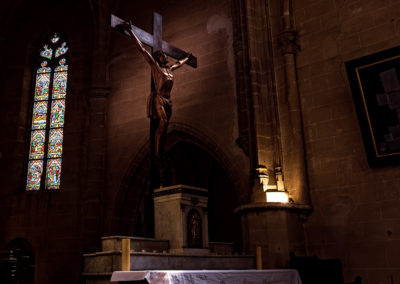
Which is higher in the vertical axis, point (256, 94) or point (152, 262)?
point (256, 94)

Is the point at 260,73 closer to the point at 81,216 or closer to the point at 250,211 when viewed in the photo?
the point at 250,211

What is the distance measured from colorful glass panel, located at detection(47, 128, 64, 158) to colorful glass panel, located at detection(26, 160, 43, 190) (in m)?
0.37

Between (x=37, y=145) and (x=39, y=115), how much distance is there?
2.73 feet

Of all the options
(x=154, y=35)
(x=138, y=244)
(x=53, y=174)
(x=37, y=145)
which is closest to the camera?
(x=138, y=244)

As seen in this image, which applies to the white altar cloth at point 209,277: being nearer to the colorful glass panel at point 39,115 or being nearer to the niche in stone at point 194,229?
the niche in stone at point 194,229

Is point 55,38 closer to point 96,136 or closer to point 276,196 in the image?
point 96,136

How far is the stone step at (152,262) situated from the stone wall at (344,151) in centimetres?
222

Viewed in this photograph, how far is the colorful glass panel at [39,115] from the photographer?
39.6ft

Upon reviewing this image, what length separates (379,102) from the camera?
7.03 m

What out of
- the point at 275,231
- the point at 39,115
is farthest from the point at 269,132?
the point at 39,115

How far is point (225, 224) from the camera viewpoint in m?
12.5

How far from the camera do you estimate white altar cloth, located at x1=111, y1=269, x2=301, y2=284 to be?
14.2 feet

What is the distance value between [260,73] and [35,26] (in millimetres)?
7499

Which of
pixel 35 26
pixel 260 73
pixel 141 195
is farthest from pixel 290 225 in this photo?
pixel 35 26
